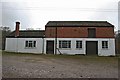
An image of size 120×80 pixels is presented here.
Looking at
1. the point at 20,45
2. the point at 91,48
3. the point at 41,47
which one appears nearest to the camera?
the point at 91,48

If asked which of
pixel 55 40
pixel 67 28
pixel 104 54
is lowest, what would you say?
pixel 104 54

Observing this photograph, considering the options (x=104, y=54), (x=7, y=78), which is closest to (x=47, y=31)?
(x=104, y=54)

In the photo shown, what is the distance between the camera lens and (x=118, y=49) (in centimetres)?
3941

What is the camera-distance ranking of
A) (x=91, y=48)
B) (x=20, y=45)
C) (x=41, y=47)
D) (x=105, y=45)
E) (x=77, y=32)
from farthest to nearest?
(x=20, y=45) < (x=41, y=47) < (x=77, y=32) < (x=91, y=48) < (x=105, y=45)

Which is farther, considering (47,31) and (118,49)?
(118,49)

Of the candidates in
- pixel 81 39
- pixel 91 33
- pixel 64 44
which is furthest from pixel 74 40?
pixel 91 33

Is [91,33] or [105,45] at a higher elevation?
[91,33]

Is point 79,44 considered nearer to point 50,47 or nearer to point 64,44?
point 64,44

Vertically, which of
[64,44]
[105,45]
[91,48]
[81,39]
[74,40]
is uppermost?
[81,39]

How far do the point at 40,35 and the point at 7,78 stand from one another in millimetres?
27328

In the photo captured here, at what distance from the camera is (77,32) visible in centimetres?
3478

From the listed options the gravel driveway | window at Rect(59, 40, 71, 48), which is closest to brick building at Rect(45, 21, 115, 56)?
window at Rect(59, 40, 71, 48)

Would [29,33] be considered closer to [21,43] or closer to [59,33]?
[21,43]

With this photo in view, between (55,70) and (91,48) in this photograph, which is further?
(91,48)
